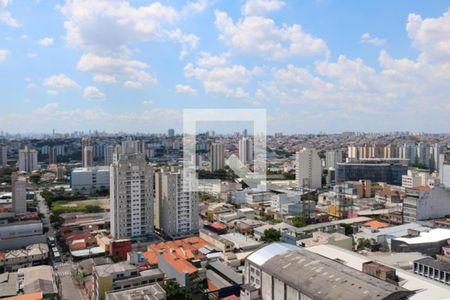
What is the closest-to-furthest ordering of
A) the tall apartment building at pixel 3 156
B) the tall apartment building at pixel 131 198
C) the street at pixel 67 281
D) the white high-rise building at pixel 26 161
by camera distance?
the street at pixel 67 281, the tall apartment building at pixel 131 198, the white high-rise building at pixel 26 161, the tall apartment building at pixel 3 156

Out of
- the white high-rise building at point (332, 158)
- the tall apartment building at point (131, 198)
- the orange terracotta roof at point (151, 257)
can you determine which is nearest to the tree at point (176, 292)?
the orange terracotta roof at point (151, 257)

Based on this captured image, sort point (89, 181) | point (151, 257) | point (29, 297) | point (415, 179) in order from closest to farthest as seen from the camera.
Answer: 1. point (29, 297)
2. point (151, 257)
3. point (415, 179)
4. point (89, 181)

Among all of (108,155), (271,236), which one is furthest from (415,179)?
(108,155)

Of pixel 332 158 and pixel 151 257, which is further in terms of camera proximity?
pixel 332 158

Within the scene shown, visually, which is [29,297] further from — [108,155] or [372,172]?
[108,155]

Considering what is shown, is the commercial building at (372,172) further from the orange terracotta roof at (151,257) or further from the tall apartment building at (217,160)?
the orange terracotta roof at (151,257)

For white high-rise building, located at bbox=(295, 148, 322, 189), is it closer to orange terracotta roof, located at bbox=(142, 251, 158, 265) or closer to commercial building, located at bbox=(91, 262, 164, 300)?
orange terracotta roof, located at bbox=(142, 251, 158, 265)

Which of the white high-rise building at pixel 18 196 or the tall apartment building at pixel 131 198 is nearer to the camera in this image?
the tall apartment building at pixel 131 198

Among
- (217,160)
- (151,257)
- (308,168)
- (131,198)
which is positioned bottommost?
(151,257)
